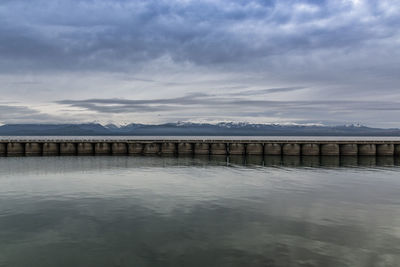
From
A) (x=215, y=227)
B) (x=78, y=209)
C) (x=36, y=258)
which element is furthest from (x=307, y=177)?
(x=36, y=258)

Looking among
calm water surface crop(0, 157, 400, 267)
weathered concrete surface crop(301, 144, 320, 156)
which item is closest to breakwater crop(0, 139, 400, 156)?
weathered concrete surface crop(301, 144, 320, 156)

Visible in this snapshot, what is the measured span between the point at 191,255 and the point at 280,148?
208ft

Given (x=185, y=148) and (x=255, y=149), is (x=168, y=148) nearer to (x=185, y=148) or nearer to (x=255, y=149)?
(x=185, y=148)

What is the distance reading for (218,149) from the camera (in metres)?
79.7

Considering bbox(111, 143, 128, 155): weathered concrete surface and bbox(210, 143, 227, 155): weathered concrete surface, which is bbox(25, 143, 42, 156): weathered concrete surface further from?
bbox(210, 143, 227, 155): weathered concrete surface

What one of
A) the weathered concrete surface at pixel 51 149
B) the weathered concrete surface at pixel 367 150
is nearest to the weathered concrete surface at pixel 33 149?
the weathered concrete surface at pixel 51 149

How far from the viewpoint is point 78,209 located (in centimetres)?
2712

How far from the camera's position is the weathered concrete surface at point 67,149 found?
79.4 metres

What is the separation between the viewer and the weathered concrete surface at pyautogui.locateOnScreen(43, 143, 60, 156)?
A: 7853 cm

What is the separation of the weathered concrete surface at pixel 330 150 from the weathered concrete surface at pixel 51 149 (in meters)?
66.7

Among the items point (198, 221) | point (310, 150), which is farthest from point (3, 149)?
point (310, 150)

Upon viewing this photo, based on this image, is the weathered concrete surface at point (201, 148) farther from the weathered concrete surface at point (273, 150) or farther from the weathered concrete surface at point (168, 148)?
the weathered concrete surface at point (273, 150)

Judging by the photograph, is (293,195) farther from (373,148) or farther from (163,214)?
(373,148)

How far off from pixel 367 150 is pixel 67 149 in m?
75.0
